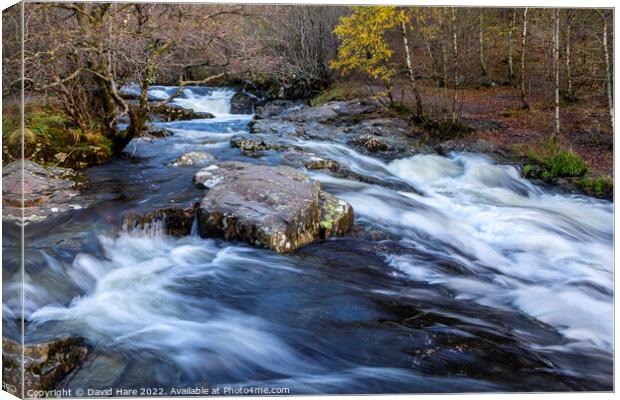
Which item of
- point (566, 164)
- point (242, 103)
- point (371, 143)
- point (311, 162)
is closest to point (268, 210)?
point (311, 162)

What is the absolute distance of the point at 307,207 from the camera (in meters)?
4.04

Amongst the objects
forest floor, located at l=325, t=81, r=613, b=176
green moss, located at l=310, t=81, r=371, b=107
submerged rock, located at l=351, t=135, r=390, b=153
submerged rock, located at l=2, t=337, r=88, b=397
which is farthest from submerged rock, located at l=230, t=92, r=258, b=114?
submerged rock, located at l=2, t=337, r=88, b=397

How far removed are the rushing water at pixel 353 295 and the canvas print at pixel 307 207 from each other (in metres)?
0.02

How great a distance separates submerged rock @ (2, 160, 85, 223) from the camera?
307 cm

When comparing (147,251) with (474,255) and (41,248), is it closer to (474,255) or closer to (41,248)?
(41,248)

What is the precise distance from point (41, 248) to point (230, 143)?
8.49ft

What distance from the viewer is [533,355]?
296cm

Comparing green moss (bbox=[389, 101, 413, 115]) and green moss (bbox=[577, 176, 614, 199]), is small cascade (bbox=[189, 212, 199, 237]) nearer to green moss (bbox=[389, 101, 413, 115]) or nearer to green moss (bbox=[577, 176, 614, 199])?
green moss (bbox=[389, 101, 413, 115])

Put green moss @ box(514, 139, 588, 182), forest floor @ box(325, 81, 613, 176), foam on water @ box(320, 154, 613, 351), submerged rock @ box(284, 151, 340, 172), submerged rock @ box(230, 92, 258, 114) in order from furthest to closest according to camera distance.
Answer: submerged rock @ box(230, 92, 258, 114), submerged rock @ box(284, 151, 340, 172), green moss @ box(514, 139, 588, 182), forest floor @ box(325, 81, 613, 176), foam on water @ box(320, 154, 613, 351)

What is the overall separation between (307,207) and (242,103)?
2.75 metres

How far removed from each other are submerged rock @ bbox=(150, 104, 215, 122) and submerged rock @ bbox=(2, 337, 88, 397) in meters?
2.78

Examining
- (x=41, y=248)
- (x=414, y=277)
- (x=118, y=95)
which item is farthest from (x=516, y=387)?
(x=118, y=95)

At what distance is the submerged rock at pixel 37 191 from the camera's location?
121 inches

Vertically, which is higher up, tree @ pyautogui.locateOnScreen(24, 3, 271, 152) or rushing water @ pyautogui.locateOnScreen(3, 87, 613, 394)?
tree @ pyautogui.locateOnScreen(24, 3, 271, 152)
